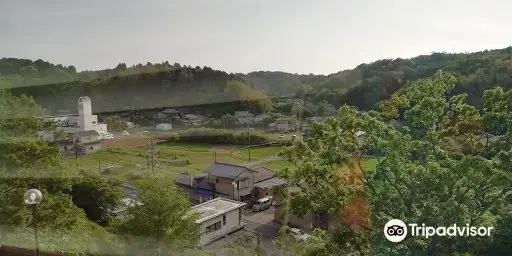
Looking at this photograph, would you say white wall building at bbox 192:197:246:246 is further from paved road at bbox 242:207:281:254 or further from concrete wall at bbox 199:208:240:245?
paved road at bbox 242:207:281:254

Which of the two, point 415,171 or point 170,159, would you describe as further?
point 170,159

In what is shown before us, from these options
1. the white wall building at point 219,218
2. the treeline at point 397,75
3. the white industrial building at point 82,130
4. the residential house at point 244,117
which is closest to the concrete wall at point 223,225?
the white wall building at point 219,218

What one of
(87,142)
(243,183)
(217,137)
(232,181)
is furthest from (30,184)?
(217,137)

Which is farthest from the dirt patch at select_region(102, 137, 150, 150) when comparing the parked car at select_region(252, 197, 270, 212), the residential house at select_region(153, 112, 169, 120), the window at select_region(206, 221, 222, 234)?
the window at select_region(206, 221, 222, 234)

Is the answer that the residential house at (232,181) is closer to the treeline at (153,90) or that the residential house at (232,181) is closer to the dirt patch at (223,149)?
the dirt patch at (223,149)

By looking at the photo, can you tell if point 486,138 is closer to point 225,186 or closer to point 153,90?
point 225,186

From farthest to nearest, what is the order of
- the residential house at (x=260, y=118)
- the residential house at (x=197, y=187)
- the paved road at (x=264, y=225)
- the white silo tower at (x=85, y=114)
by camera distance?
the residential house at (x=260, y=118) < the white silo tower at (x=85, y=114) < the residential house at (x=197, y=187) < the paved road at (x=264, y=225)

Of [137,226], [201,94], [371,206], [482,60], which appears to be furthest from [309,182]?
[201,94]
